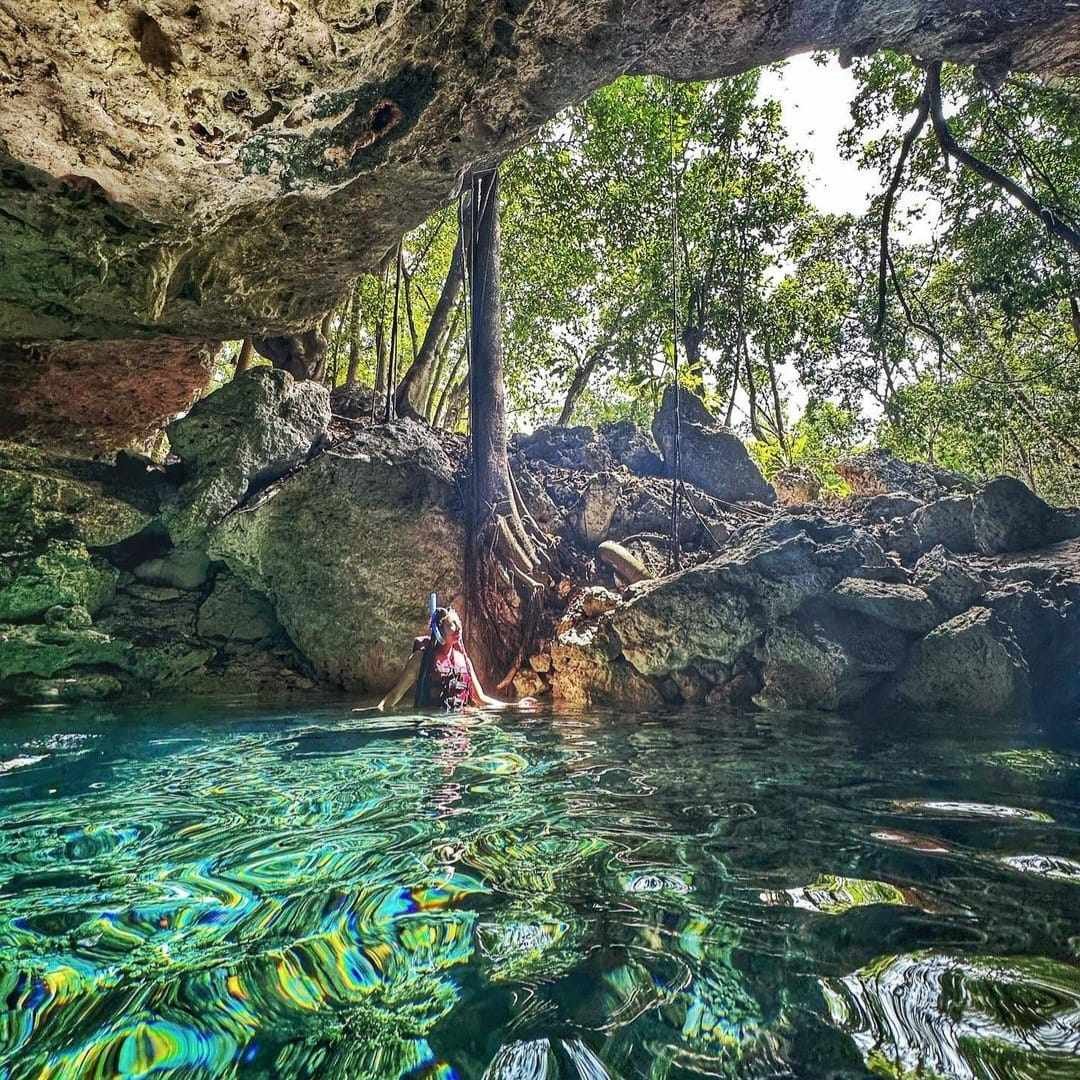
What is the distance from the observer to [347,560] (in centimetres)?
695

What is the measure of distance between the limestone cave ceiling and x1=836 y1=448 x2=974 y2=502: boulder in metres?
6.22

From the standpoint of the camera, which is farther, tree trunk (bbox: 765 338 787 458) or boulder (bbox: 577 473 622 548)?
tree trunk (bbox: 765 338 787 458)

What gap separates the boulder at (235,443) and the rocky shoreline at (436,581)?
0.03 m

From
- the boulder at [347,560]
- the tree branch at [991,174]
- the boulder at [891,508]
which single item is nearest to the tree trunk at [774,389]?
the boulder at [891,508]

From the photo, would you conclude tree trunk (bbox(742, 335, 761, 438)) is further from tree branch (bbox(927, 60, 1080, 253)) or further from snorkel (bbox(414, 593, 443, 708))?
snorkel (bbox(414, 593, 443, 708))

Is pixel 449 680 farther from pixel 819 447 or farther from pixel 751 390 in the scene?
pixel 751 390

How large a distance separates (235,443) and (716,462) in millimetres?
6690

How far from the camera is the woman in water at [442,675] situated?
217 inches

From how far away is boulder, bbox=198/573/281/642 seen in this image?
7.05m

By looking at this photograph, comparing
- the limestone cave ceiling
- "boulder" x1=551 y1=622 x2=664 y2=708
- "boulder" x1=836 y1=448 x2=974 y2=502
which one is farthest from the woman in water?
"boulder" x1=836 y1=448 x2=974 y2=502

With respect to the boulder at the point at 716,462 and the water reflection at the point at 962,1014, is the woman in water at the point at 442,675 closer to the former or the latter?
the water reflection at the point at 962,1014

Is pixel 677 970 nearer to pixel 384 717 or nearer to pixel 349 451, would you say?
pixel 384 717

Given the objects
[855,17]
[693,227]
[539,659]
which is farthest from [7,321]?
[693,227]

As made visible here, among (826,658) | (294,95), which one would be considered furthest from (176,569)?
(826,658)
